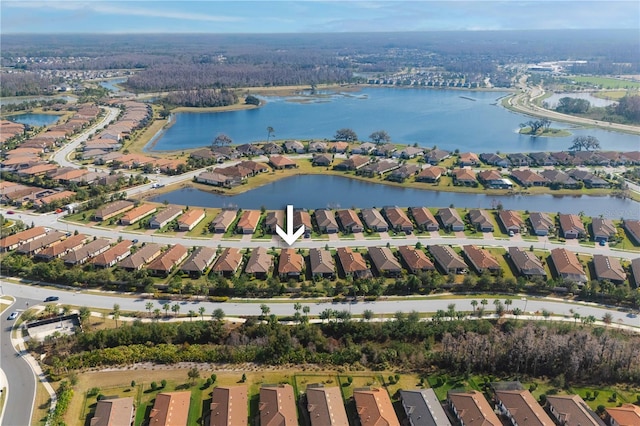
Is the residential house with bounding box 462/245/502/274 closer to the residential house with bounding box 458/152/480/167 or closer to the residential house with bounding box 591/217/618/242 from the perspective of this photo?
the residential house with bounding box 591/217/618/242

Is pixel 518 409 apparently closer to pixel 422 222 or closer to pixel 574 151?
pixel 422 222

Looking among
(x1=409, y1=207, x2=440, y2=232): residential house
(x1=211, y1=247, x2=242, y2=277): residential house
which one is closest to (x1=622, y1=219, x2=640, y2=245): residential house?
(x1=409, y1=207, x2=440, y2=232): residential house

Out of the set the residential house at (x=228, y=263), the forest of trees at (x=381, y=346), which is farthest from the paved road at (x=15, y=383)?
the residential house at (x=228, y=263)

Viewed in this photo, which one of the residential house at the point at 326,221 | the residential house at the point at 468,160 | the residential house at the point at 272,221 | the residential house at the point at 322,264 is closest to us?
the residential house at the point at 322,264

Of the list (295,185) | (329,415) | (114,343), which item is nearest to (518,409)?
(329,415)

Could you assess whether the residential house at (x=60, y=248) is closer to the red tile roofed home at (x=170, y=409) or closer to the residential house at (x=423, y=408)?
the red tile roofed home at (x=170, y=409)
